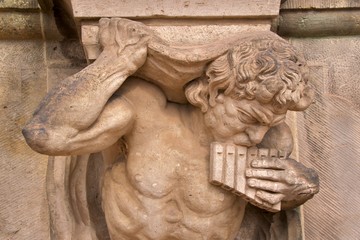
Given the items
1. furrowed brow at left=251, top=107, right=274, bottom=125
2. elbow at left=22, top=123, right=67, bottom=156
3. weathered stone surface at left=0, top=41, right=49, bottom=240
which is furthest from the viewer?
weathered stone surface at left=0, top=41, right=49, bottom=240

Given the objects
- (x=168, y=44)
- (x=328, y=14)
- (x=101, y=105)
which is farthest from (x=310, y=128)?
(x=101, y=105)

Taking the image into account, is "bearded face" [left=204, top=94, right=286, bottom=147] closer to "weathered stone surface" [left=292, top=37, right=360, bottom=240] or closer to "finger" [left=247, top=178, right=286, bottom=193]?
"finger" [left=247, top=178, right=286, bottom=193]

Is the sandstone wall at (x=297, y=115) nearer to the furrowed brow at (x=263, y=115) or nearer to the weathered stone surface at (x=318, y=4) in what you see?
the weathered stone surface at (x=318, y=4)

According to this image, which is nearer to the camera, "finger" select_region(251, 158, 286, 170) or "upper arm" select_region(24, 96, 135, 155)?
"upper arm" select_region(24, 96, 135, 155)

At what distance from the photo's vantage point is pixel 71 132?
180cm

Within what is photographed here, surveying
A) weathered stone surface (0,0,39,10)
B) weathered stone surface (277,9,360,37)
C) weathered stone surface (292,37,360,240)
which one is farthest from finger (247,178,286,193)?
weathered stone surface (0,0,39,10)

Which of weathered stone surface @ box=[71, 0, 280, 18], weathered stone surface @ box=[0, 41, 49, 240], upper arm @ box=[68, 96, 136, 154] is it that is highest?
weathered stone surface @ box=[71, 0, 280, 18]

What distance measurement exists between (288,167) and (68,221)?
71 cm

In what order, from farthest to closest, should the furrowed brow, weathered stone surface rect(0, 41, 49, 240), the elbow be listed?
weathered stone surface rect(0, 41, 49, 240), the furrowed brow, the elbow

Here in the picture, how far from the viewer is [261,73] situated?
183 cm

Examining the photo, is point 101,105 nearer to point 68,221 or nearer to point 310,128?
point 68,221

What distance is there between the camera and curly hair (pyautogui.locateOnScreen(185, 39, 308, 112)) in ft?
5.98

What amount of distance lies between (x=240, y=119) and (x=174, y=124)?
0.22 metres

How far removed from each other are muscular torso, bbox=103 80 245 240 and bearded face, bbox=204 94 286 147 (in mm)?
77
